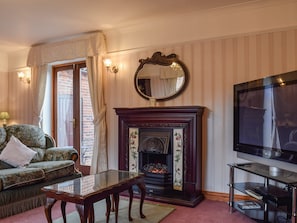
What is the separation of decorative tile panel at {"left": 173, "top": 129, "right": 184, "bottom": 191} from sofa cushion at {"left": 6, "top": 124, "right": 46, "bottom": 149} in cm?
211

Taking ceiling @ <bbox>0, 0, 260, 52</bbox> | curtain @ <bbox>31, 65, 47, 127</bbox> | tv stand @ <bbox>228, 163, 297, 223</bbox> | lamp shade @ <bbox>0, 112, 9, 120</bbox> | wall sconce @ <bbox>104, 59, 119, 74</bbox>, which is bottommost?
tv stand @ <bbox>228, 163, 297, 223</bbox>

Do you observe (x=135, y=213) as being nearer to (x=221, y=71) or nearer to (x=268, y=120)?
(x=268, y=120)

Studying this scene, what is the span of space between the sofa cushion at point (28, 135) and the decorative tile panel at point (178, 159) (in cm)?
211

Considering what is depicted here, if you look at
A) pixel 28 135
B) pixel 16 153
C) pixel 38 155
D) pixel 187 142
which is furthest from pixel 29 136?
pixel 187 142

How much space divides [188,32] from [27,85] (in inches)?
143

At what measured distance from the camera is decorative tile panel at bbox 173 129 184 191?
3709 millimetres

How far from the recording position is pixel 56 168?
3693mm

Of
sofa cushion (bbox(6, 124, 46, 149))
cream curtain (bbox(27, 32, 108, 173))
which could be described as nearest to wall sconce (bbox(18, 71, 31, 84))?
cream curtain (bbox(27, 32, 108, 173))

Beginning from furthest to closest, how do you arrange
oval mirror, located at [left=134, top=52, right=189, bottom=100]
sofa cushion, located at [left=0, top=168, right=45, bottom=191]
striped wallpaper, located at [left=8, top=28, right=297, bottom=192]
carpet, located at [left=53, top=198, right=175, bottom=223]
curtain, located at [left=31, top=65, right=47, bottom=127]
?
curtain, located at [left=31, top=65, right=47, bottom=127], oval mirror, located at [left=134, top=52, right=189, bottom=100], striped wallpaper, located at [left=8, top=28, right=297, bottom=192], sofa cushion, located at [left=0, top=168, right=45, bottom=191], carpet, located at [left=53, top=198, right=175, bottom=223]

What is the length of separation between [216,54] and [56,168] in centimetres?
267

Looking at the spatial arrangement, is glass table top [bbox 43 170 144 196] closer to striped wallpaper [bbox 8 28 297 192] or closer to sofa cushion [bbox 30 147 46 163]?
striped wallpaper [bbox 8 28 297 192]

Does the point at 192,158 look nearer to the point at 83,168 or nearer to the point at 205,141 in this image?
the point at 205,141

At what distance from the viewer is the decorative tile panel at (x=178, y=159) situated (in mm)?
3709

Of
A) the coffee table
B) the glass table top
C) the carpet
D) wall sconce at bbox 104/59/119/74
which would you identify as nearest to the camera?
the coffee table
